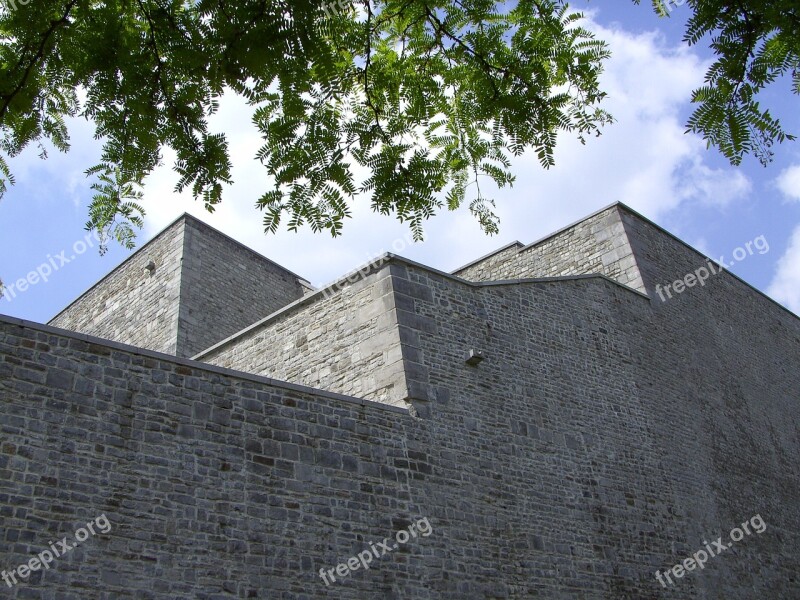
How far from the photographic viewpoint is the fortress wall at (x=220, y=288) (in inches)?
651

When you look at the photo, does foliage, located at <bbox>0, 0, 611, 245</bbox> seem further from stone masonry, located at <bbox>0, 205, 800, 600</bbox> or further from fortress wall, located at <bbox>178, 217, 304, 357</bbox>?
fortress wall, located at <bbox>178, 217, 304, 357</bbox>

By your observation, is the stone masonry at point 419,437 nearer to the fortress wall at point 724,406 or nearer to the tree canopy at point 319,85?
the fortress wall at point 724,406

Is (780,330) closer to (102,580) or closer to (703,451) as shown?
(703,451)

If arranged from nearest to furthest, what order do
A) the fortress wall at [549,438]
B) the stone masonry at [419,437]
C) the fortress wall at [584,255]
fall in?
the stone masonry at [419,437]
the fortress wall at [549,438]
the fortress wall at [584,255]

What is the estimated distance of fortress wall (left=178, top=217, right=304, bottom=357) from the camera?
1653cm

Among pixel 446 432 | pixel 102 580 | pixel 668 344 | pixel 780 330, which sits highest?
pixel 780 330

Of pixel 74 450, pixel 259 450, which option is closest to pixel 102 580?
pixel 74 450

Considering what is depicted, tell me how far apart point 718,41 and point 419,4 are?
186 cm

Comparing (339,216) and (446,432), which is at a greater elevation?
(446,432)

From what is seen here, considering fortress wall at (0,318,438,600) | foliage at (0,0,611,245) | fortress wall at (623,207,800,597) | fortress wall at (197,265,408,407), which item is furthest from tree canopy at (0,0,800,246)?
fortress wall at (623,207,800,597)

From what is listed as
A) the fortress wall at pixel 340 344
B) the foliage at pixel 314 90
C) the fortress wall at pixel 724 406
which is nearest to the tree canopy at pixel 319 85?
the foliage at pixel 314 90

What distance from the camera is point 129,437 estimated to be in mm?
8148

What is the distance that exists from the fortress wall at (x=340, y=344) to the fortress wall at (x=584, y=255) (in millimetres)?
5548

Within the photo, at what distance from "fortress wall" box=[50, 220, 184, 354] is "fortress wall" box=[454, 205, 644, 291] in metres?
6.47
